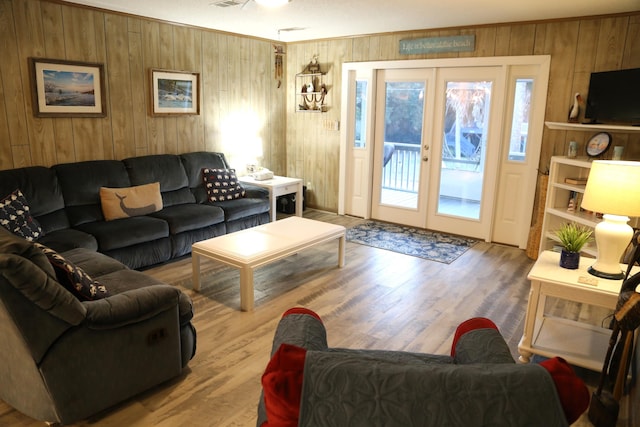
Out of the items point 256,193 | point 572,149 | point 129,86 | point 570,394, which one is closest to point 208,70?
point 129,86

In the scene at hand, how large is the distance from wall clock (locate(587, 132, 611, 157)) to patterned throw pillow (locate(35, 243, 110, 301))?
163 inches

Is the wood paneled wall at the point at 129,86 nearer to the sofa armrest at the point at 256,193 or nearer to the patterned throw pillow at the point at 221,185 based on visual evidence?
the patterned throw pillow at the point at 221,185

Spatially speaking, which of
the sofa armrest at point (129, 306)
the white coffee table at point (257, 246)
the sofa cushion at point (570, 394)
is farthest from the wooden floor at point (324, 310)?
the sofa cushion at point (570, 394)

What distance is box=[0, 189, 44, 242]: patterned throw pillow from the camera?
10.9 ft

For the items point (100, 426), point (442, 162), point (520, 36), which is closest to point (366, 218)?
point (442, 162)

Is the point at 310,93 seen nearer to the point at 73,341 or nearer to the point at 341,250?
the point at 341,250

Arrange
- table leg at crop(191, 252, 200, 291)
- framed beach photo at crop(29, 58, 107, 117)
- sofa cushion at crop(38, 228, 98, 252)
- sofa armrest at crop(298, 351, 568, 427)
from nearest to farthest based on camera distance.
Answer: sofa armrest at crop(298, 351, 568, 427), sofa cushion at crop(38, 228, 98, 252), table leg at crop(191, 252, 200, 291), framed beach photo at crop(29, 58, 107, 117)

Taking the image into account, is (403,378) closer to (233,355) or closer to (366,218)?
(233,355)

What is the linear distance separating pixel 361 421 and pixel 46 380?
1.61 m

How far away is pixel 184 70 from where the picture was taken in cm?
512

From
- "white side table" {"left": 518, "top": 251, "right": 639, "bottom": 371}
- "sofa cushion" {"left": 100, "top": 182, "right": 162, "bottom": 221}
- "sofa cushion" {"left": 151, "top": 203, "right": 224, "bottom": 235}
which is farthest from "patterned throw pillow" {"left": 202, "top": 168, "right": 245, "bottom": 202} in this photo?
"white side table" {"left": 518, "top": 251, "right": 639, "bottom": 371}

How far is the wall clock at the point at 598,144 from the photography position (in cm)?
407

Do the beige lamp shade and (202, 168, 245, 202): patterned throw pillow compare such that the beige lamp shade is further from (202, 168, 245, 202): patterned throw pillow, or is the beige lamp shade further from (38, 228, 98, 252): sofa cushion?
(202, 168, 245, 202): patterned throw pillow

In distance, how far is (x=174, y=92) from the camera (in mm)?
5051
